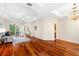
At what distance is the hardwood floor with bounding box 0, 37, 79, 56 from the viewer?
2.52 meters

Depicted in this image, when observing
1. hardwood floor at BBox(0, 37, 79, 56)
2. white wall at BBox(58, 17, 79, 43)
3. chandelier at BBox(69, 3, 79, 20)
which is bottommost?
hardwood floor at BBox(0, 37, 79, 56)

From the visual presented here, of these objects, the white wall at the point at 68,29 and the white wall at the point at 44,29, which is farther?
the white wall at the point at 44,29

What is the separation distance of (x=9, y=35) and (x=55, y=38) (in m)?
1.03

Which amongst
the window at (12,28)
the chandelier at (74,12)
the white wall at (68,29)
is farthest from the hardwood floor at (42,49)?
the chandelier at (74,12)

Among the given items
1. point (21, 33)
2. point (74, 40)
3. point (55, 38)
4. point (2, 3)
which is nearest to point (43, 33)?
point (55, 38)

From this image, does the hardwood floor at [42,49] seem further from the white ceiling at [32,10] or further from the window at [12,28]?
the white ceiling at [32,10]

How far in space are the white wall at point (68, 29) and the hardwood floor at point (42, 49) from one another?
112 millimetres

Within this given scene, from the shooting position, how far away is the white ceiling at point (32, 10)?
2502 millimetres

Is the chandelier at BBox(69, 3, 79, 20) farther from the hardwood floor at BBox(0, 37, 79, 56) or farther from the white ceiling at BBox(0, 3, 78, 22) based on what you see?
the hardwood floor at BBox(0, 37, 79, 56)

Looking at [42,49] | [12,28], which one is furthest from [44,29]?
[12,28]

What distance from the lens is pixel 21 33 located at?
104 inches

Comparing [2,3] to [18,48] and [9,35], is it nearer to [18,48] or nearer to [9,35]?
[9,35]

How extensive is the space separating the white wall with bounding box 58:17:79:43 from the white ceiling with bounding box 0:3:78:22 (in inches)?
6.9

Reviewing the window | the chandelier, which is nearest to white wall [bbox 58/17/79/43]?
the chandelier
